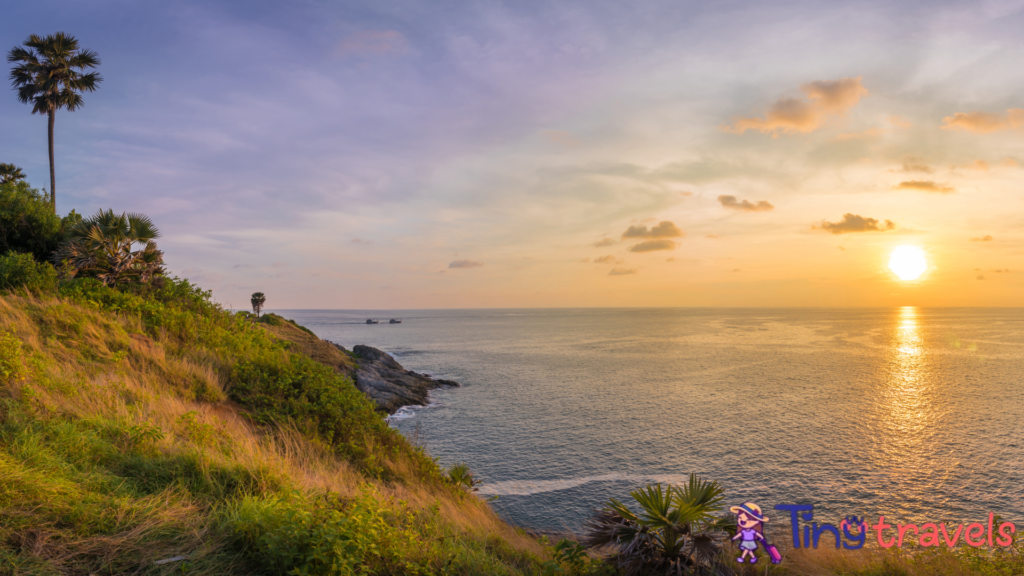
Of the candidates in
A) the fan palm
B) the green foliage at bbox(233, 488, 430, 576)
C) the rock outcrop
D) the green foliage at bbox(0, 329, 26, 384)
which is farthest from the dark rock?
the green foliage at bbox(233, 488, 430, 576)

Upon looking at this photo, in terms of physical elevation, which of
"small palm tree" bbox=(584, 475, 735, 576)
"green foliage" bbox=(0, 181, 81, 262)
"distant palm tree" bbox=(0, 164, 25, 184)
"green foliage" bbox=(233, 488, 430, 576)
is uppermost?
"distant palm tree" bbox=(0, 164, 25, 184)

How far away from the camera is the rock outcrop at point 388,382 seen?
42.2m

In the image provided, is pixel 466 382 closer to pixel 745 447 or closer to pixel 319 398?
pixel 745 447

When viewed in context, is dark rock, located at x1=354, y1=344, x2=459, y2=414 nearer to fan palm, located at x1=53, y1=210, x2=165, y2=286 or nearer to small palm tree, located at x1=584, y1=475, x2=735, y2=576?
fan palm, located at x1=53, y1=210, x2=165, y2=286

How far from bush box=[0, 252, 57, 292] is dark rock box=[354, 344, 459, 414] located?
911 inches

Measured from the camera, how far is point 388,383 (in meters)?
46.5

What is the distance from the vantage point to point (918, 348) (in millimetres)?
90625

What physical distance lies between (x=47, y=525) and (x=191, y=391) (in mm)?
7778

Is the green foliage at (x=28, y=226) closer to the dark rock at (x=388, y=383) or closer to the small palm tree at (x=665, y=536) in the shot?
the dark rock at (x=388, y=383)

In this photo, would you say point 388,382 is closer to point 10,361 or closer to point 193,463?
point 10,361

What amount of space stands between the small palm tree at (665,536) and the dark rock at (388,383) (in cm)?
3052

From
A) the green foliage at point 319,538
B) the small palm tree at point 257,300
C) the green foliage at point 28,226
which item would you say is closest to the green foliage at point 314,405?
the green foliage at point 319,538

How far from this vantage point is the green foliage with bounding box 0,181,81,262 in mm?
21812

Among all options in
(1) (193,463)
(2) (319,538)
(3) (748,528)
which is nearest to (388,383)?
(1) (193,463)
